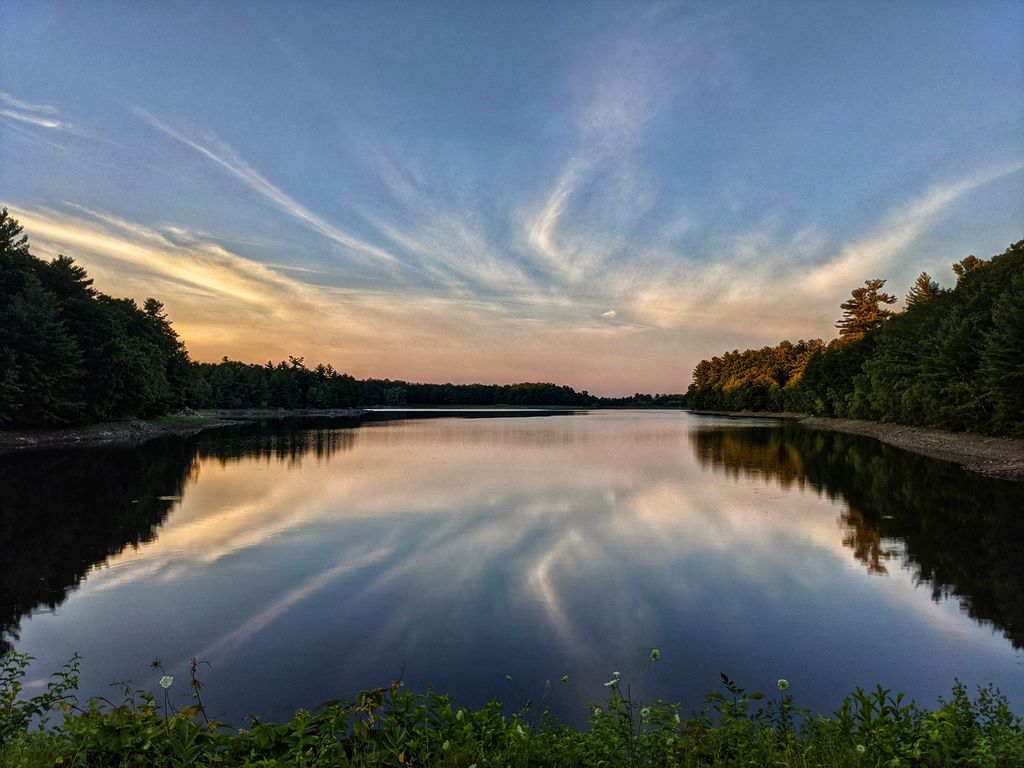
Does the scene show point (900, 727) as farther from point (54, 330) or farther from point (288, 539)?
point (54, 330)

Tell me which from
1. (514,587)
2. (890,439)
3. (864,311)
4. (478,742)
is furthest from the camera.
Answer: (864,311)

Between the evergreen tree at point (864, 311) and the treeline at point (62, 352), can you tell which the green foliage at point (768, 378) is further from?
the treeline at point (62, 352)

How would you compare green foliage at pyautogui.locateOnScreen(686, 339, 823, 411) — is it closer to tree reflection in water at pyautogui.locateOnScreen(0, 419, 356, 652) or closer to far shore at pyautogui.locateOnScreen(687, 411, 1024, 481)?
far shore at pyautogui.locateOnScreen(687, 411, 1024, 481)

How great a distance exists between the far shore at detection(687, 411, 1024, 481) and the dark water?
25.7 ft

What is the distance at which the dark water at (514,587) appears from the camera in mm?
9219

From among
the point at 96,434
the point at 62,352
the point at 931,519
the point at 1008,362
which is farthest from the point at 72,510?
the point at 1008,362

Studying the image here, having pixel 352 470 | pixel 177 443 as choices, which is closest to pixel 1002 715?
pixel 352 470

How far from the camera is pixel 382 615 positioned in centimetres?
1163

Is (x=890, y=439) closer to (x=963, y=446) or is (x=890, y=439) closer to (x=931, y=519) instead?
(x=963, y=446)

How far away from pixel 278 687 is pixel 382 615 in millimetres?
3166

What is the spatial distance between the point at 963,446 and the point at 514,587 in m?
50.6

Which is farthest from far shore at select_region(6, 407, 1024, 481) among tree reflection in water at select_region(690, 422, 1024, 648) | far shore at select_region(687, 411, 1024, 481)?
tree reflection in water at select_region(690, 422, 1024, 648)

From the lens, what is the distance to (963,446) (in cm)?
4756

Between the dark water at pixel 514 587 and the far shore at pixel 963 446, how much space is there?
25.7 feet
